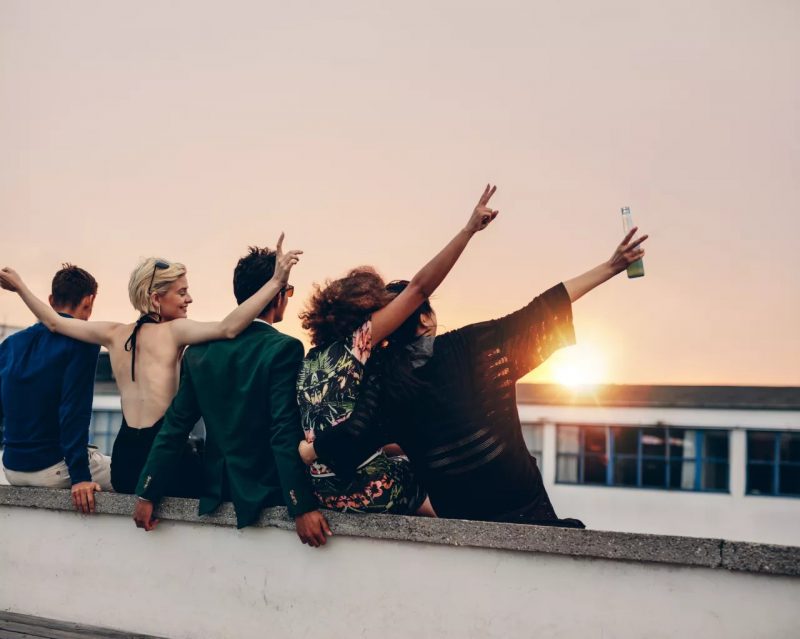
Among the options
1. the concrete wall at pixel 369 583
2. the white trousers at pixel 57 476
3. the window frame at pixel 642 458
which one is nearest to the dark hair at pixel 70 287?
the white trousers at pixel 57 476

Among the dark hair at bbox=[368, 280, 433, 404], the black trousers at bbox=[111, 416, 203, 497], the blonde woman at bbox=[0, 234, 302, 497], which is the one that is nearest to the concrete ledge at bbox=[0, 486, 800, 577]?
the black trousers at bbox=[111, 416, 203, 497]

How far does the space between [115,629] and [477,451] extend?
7.87 feet

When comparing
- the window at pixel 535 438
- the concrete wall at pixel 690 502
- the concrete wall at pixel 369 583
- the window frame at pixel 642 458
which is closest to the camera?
the concrete wall at pixel 369 583

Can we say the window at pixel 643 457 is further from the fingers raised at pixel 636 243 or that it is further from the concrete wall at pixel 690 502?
the fingers raised at pixel 636 243

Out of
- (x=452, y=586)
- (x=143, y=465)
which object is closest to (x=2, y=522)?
(x=143, y=465)

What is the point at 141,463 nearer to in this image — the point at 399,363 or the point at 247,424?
the point at 247,424

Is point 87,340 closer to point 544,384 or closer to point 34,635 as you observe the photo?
point 34,635

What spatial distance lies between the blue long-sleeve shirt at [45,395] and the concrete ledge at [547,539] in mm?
988

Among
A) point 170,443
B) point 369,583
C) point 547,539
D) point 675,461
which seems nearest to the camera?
point 547,539

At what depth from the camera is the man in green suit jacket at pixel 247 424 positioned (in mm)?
5047

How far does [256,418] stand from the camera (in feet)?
17.4

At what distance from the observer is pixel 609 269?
4.86m

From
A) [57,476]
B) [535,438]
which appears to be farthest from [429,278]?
[535,438]

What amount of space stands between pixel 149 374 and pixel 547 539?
8.63 feet
